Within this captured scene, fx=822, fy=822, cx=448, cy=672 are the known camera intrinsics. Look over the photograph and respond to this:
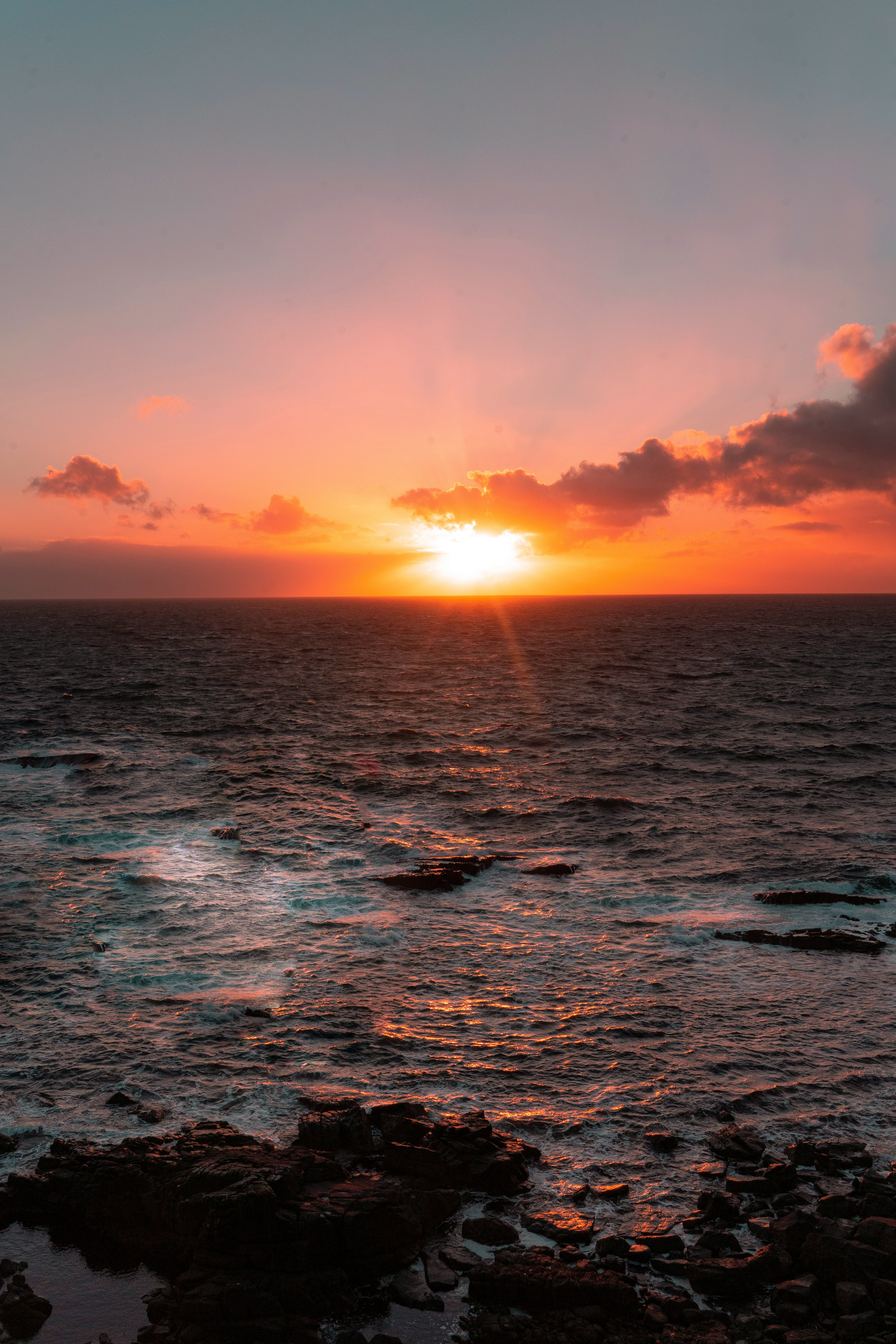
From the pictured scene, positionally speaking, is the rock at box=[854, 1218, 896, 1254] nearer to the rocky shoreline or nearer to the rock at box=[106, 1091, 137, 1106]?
the rocky shoreline

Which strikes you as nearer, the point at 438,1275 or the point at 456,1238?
the point at 438,1275

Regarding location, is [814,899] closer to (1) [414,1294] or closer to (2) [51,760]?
(1) [414,1294]

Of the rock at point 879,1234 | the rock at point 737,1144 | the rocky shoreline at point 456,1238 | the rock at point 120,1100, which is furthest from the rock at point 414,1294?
the rock at point 120,1100

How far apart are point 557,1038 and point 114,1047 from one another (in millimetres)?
8349

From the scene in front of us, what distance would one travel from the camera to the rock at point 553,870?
83.9ft

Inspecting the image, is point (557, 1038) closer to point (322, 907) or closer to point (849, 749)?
point (322, 907)

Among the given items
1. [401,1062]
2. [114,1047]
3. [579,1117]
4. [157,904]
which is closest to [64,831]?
[157,904]

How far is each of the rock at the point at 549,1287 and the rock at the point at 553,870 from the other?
1591 cm

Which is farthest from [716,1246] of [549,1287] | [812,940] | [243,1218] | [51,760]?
[51,760]

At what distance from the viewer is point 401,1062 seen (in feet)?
49.0

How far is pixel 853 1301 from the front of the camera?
29.6 feet

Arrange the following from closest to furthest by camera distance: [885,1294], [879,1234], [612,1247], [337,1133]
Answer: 1. [885,1294]
2. [879,1234]
3. [612,1247]
4. [337,1133]

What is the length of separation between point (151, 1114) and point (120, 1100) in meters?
0.81

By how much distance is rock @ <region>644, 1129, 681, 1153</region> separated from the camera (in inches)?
490
